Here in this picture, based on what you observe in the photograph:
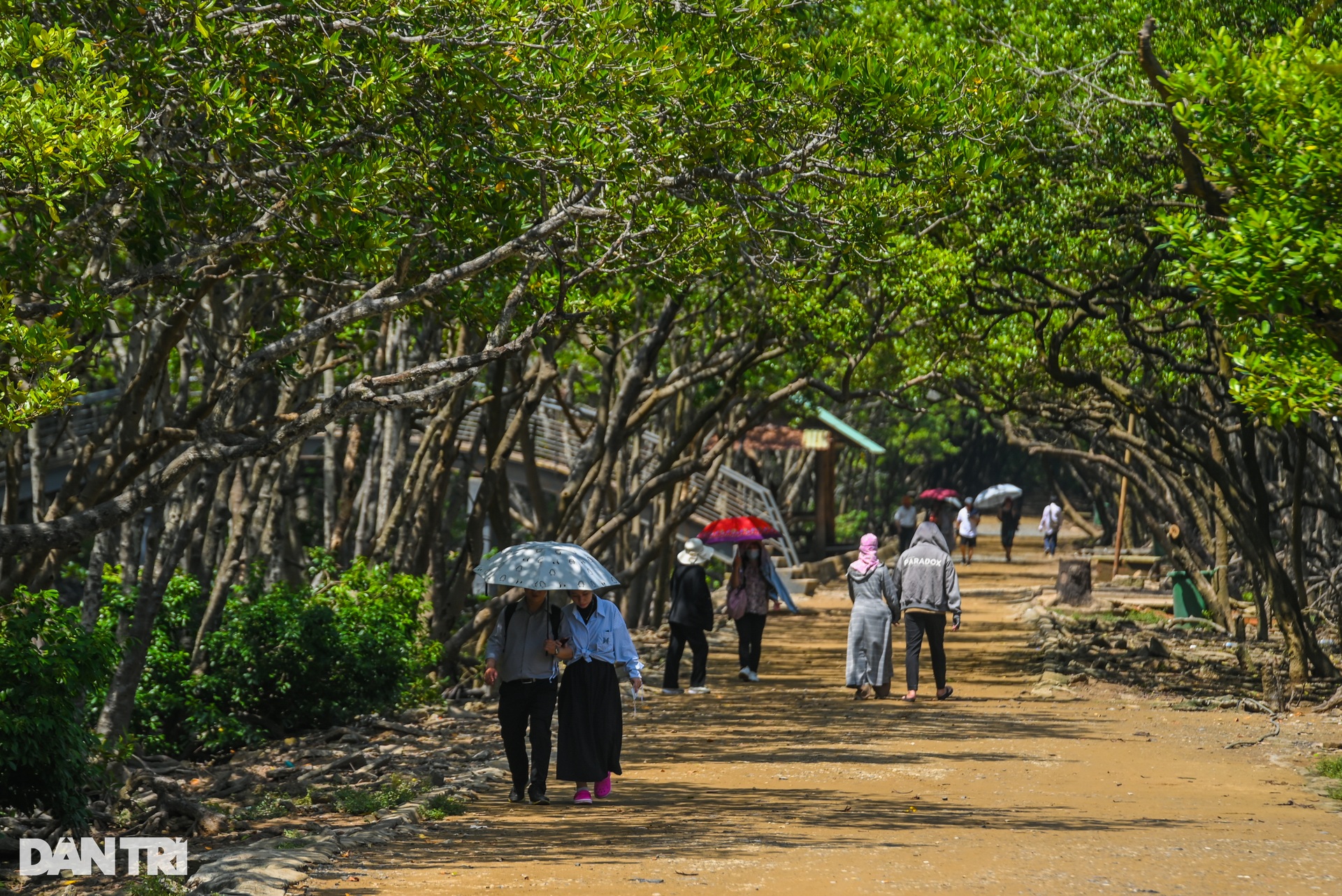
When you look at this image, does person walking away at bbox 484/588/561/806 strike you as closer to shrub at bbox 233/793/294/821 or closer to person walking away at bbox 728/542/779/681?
shrub at bbox 233/793/294/821

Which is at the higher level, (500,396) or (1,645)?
(500,396)

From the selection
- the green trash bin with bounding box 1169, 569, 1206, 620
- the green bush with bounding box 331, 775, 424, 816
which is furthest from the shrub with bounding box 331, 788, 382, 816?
the green trash bin with bounding box 1169, 569, 1206, 620

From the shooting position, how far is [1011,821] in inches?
347

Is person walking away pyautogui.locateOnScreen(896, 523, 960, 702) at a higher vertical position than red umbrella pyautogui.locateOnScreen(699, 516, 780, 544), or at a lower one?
lower

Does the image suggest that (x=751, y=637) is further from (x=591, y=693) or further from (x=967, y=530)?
(x=967, y=530)

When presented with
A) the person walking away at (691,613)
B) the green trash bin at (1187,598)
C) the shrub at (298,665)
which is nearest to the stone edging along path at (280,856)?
the shrub at (298,665)

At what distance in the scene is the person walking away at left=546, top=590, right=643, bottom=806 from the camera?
9578mm

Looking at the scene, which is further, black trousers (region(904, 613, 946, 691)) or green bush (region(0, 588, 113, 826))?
black trousers (region(904, 613, 946, 691))

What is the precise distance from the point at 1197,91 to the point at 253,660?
9.20 meters

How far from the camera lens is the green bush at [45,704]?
7602 millimetres

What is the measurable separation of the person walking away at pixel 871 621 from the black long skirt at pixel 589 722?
5344mm

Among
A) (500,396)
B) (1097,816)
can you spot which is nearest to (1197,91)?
(1097,816)

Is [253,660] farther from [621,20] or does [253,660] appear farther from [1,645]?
[621,20]

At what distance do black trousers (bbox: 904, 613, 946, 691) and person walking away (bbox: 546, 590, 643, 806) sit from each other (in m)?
5.52
